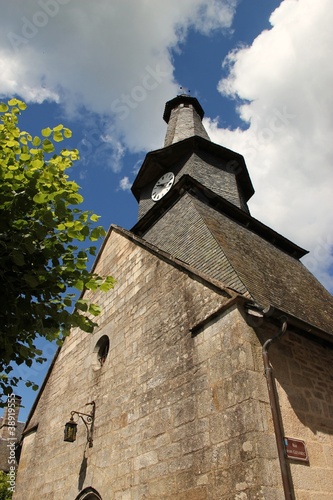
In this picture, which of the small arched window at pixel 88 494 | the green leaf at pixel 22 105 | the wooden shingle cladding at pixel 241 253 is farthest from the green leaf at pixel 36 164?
the small arched window at pixel 88 494

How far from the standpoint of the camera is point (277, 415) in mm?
3949

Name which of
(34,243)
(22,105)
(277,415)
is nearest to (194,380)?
(277,415)

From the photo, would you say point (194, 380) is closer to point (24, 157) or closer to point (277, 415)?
point (277, 415)

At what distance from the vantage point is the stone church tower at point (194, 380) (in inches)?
155

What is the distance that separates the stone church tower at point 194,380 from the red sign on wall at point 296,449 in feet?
0.05

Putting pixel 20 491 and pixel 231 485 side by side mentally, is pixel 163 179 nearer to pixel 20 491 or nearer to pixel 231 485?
pixel 20 491

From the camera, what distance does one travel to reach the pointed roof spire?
13.4 metres

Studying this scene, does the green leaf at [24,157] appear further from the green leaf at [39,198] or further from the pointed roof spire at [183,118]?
the pointed roof spire at [183,118]

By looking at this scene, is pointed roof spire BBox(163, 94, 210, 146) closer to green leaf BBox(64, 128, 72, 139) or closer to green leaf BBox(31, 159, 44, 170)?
green leaf BBox(64, 128, 72, 139)

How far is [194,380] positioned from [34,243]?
248 cm

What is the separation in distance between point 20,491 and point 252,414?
264 inches

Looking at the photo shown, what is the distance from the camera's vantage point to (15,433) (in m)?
25.1

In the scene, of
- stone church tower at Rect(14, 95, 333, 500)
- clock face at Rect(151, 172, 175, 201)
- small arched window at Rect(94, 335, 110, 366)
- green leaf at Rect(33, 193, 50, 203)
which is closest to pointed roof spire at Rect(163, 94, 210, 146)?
clock face at Rect(151, 172, 175, 201)

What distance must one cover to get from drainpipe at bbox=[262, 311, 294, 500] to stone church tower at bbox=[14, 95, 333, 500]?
0.5 inches
